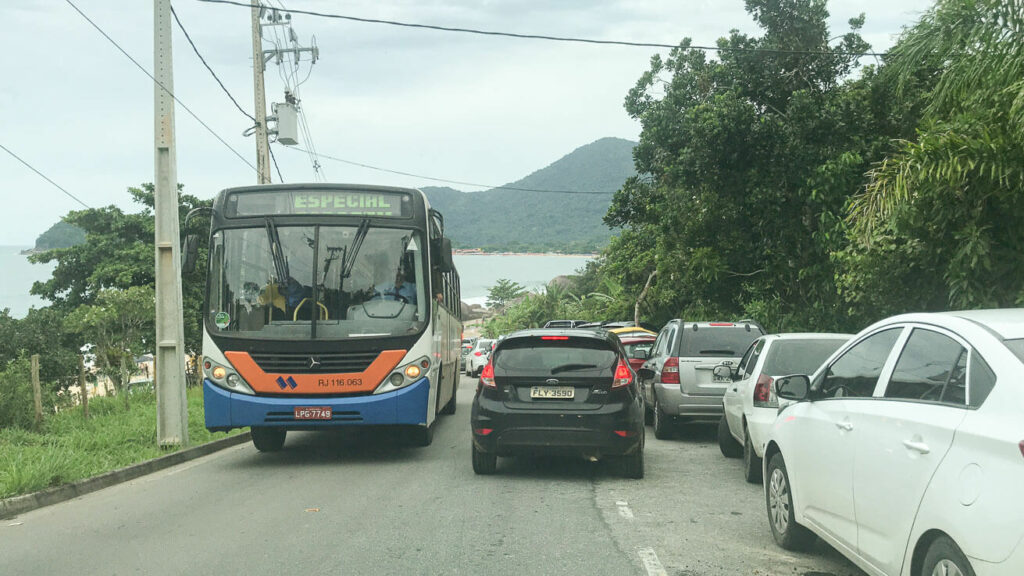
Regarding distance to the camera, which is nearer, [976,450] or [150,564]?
[976,450]

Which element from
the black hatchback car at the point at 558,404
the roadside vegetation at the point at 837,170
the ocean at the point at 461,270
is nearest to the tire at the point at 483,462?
the black hatchback car at the point at 558,404

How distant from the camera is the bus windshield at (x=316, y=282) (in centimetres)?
1041

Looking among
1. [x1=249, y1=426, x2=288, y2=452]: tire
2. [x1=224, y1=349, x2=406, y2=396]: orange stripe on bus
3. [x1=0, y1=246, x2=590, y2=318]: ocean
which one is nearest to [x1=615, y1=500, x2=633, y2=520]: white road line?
[x1=224, y1=349, x2=406, y2=396]: orange stripe on bus

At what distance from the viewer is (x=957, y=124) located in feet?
30.7

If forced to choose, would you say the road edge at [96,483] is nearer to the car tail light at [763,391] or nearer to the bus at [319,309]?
the bus at [319,309]

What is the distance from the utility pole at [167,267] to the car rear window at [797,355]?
7368 mm

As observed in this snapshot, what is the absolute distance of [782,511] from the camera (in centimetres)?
618

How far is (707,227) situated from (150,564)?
16878mm

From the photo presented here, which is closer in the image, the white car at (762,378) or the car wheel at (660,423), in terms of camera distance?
the white car at (762,378)

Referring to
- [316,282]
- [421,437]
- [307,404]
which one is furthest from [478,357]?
[307,404]

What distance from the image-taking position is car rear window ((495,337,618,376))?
932 centimetres

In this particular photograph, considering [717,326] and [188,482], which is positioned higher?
[717,326]

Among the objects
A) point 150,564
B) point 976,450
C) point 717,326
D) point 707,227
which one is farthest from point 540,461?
point 707,227

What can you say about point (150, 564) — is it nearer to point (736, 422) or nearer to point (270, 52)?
point (736, 422)
